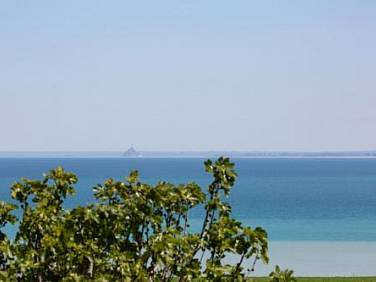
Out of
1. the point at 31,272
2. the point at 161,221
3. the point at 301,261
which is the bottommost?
the point at 301,261

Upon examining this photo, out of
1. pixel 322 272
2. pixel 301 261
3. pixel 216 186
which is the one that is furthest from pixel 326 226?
pixel 216 186

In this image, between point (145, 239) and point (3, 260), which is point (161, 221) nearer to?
point (145, 239)

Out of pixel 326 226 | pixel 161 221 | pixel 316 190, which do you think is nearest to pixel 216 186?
pixel 161 221

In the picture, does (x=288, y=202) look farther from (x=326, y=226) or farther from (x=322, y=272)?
(x=322, y=272)

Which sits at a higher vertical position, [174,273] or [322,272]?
[174,273]

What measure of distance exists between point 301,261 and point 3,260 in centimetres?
2985

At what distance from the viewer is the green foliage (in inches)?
198

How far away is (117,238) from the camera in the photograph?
17.4 feet

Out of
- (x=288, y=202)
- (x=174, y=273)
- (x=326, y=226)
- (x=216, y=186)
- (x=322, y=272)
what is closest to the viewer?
(x=174, y=273)

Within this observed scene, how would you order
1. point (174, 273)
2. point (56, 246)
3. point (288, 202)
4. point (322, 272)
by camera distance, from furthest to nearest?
point (288, 202), point (322, 272), point (174, 273), point (56, 246)

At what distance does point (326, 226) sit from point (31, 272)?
5257cm

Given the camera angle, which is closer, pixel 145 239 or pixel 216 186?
pixel 145 239

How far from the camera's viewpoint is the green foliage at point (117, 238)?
5020mm

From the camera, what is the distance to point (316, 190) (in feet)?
357
